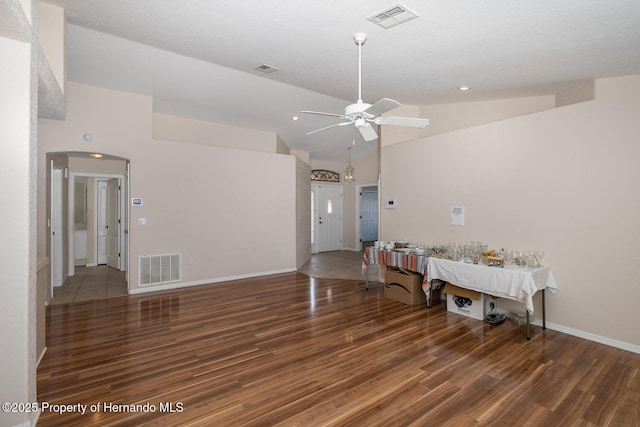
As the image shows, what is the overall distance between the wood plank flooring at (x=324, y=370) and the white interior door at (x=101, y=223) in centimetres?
390

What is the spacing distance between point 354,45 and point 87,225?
7.91m

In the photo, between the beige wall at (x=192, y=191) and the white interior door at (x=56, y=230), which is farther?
the white interior door at (x=56, y=230)

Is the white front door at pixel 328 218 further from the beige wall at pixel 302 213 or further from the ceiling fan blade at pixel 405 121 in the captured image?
the ceiling fan blade at pixel 405 121

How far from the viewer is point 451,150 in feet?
15.6

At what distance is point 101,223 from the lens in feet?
26.1

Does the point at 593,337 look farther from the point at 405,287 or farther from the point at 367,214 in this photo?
the point at 367,214

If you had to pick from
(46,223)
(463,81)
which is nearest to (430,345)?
(463,81)

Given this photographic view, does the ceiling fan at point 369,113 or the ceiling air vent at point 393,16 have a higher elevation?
the ceiling air vent at point 393,16

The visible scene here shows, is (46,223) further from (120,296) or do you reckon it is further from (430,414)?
(430,414)

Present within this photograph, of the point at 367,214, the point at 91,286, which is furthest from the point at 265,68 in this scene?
the point at 367,214

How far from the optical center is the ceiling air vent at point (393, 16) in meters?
2.54

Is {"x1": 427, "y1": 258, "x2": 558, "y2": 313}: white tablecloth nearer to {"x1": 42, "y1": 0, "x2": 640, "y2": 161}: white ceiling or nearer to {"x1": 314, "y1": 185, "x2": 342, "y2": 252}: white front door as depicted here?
{"x1": 42, "y1": 0, "x2": 640, "y2": 161}: white ceiling

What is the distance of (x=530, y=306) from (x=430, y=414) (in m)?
1.91

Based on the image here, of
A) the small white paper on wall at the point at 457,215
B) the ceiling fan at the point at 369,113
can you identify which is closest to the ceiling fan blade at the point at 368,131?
the ceiling fan at the point at 369,113
